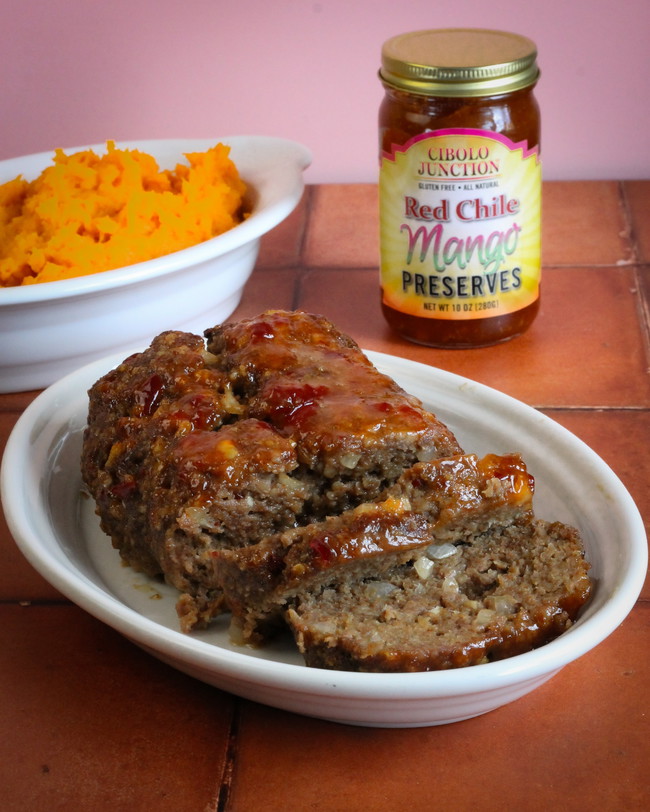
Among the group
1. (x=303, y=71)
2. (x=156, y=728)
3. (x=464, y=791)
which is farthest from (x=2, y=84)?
(x=464, y=791)

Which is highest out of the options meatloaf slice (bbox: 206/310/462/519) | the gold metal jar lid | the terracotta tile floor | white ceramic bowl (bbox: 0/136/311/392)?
the gold metal jar lid

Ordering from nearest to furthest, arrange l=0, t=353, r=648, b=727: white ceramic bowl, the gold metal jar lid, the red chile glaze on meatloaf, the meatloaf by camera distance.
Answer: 1. l=0, t=353, r=648, b=727: white ceramic bowl
2. the red chile glaze on meatloaf
3. the meatloaf
4. the gold metal jar lid

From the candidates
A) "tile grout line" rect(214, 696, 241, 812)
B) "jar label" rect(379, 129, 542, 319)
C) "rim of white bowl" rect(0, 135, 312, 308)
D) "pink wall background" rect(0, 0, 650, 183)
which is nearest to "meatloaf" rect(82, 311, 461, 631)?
"tile grout line" rect(214, 696, 241, 812)

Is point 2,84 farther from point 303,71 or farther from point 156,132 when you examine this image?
point 303,71

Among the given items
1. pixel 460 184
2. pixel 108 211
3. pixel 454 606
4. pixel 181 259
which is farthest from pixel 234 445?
pixel 108 211

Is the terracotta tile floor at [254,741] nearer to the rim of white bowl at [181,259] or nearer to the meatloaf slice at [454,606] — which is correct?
the meatloaf slice at [454,606]

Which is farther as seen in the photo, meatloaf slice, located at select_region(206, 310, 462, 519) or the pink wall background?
the pink wall background

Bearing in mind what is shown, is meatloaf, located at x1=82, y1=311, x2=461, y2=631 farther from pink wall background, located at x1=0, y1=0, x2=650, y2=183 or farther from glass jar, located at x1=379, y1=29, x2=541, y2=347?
pink wall background, located at x1=0, y1=0, x2=650, y2=183
